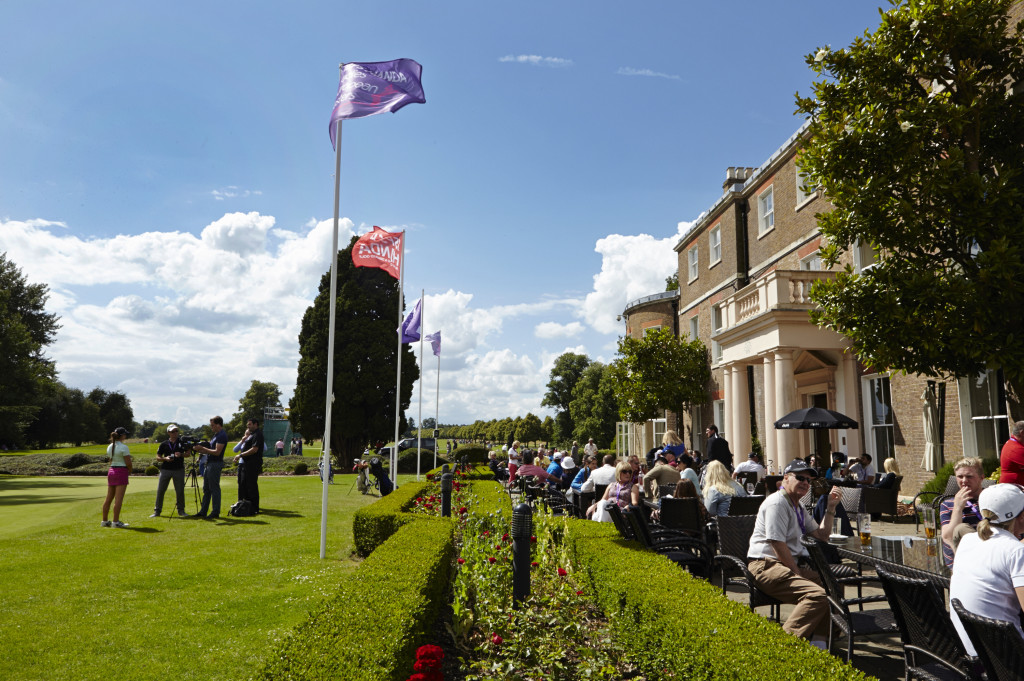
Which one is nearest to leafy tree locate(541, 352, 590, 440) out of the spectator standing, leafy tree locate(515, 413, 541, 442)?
leafy tree locate(515, 413, 541, 442)

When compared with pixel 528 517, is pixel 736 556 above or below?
below

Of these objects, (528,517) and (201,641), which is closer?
(201,641)

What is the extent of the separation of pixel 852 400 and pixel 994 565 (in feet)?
47.0

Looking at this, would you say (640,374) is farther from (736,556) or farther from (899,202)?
(736,556)

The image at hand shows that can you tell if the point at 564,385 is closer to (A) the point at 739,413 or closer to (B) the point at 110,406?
(B) the point at 110,406

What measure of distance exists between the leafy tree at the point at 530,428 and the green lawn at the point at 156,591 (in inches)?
3006

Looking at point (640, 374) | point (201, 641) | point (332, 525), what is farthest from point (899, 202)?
point (640, 374)

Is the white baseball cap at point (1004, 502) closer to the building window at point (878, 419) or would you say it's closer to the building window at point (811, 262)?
the building window at point (878, 419)

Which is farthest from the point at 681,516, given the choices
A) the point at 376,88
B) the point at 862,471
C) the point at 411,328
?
the point at 411,328

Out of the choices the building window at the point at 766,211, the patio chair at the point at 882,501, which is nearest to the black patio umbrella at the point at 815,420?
the patio chair at the point at 882,501

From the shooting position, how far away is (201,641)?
554cm

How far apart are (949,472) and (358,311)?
28785 millimetres

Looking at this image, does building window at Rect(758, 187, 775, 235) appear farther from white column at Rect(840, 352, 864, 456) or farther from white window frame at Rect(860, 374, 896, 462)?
white window frame at Rect(860, 374, 896, 462)

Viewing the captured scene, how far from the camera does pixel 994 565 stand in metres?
3.59
